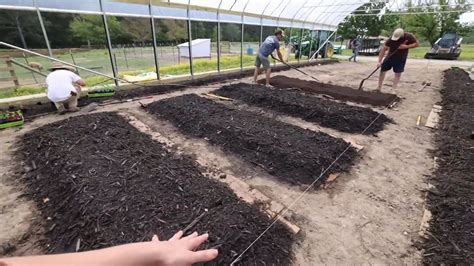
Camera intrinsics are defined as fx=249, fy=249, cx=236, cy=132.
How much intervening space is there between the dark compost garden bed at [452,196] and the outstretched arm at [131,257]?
2.12 m

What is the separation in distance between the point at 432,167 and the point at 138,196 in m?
3.59

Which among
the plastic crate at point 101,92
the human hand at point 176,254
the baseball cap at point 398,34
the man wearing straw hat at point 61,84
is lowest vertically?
the plastic crate at point 101,92

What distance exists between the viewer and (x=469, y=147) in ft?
11.9

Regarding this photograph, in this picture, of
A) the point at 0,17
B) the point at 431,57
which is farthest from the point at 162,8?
the point at 431,57

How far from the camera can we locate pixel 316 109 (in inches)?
198

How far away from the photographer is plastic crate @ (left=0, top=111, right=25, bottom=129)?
13.9 ft

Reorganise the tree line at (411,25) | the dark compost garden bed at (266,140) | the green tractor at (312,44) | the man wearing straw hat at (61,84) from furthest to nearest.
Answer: the tree line at (411,25) < the green tractor at (312,44) < the man wearing straw hat at (61,84) < the dark compost garden bed at (266,140)

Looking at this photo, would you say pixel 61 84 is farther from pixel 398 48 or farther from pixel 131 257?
pixel 398 48

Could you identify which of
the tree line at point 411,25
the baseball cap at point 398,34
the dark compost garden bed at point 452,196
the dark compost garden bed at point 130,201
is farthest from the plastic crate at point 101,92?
the tree line at point 411,25

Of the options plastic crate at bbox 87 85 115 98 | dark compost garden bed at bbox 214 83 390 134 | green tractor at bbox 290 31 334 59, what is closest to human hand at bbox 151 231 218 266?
dark compost garden bed at bbox 214 83 390 134

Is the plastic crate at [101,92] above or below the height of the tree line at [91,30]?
below

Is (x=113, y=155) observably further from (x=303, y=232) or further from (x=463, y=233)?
(x=463, y=233)

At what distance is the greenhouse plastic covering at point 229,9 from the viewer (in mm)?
5566

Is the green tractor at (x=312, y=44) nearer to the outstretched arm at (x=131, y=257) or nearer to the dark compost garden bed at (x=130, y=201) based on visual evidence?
the dark compost garden bed at (x=130, y=201)
